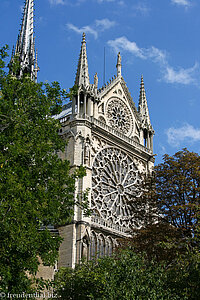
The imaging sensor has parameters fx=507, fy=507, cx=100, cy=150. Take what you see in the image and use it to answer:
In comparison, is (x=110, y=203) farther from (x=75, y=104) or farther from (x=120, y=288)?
(x=120, y=288)

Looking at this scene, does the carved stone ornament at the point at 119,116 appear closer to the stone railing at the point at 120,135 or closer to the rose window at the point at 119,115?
the rose window at the point at 119,115

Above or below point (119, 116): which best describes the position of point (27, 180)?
below

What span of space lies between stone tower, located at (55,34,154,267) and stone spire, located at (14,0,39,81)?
5998 millimetres

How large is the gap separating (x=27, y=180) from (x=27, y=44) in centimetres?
3087

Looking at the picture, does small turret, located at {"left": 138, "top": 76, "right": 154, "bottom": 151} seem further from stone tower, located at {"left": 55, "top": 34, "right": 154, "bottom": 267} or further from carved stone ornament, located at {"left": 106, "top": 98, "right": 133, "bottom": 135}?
carved stone ornament, located at {"left": 106, "top": 98, "right": 133, "bottom": 135}

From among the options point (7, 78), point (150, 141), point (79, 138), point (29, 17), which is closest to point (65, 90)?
point (7, 78)

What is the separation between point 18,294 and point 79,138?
17187 mm

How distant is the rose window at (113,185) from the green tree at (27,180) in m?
13.5

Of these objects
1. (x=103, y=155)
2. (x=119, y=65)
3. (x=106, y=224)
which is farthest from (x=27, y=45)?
(x=106, y=224)

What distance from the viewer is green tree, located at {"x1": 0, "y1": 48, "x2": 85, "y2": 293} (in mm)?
15391

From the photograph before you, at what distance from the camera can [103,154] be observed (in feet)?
111

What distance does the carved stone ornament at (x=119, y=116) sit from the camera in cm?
3619

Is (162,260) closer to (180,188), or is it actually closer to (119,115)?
(180,188)

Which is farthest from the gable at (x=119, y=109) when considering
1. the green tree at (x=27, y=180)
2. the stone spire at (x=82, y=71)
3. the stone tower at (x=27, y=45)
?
the green tree at (x=27, y=180)
